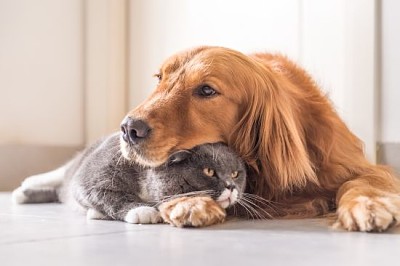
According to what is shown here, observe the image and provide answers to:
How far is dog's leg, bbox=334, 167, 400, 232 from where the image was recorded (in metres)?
1.33

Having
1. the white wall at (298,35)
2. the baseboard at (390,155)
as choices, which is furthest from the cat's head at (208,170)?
the baseboard at (390,155)

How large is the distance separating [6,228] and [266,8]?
→ 1.39m

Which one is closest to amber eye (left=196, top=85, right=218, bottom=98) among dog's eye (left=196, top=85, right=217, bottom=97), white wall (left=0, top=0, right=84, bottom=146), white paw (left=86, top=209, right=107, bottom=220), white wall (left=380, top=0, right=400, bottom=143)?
dog's eye (left=196, top=85, right=217, bottom=97)

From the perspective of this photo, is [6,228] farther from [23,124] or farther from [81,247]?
[23,124]

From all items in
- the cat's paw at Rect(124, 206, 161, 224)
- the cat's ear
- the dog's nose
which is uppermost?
the dog's nose

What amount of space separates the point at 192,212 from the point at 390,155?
38.9 inches

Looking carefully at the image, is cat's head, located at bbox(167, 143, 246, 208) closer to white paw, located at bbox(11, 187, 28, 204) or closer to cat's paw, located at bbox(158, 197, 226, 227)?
cat's paw, located at bbox(158, 197, 226, 227)

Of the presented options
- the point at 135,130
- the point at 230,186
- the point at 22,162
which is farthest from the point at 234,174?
the point at 22,162

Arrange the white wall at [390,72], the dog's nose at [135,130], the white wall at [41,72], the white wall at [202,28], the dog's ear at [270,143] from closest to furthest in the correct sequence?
the dog's nose at [135,130], the dog's ear at [270,143], the white wall at [390,72], the white wall at [202,28], the white wall at [41,72]

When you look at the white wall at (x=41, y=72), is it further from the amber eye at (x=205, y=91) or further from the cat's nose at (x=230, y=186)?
the cat's nose at (x=230, y=186)

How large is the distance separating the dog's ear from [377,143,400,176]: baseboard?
0.60m

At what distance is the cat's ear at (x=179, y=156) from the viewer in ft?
4.74

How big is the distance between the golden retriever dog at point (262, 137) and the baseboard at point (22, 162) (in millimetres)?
1305

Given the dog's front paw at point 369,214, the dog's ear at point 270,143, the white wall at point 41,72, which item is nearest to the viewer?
the dog's front paw at point 369,214
